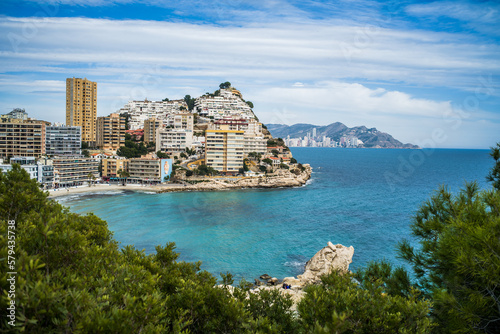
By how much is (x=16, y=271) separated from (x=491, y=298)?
5.16 meters

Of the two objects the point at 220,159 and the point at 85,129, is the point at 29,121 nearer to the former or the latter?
the point at 85,129

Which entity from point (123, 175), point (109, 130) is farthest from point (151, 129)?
point (123, 175)

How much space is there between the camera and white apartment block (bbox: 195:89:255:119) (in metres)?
69.8

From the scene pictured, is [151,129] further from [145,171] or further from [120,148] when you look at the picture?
[145,171]

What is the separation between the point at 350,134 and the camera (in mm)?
180875

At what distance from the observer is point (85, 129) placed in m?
54.9

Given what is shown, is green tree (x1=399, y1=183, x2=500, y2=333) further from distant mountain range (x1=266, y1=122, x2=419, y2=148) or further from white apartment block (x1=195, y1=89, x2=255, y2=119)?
distant mountain range (x1=266, y1=122, x2=419, y2=148)

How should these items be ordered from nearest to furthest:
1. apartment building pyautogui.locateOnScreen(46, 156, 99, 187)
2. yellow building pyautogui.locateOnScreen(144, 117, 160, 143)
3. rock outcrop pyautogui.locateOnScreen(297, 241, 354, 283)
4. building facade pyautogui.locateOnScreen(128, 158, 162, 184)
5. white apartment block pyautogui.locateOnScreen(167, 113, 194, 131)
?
rock outcrop pyautogui.locateOnScreen(297, 241, 354, 283) → apartment building pyautogui.locateOnScreen(46, 156, 99, 187) → building facade pyautogui.locateOnScreen(128, 158, 162, 184) → yellow building pyautogui.locateOnScreen(144, 117, 160, 143) → white apartment block pyautogui.locateOnScreen(167, 113, 194, 131)

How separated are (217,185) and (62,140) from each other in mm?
24514

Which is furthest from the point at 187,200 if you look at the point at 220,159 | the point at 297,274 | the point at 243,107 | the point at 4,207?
the point at 243,107

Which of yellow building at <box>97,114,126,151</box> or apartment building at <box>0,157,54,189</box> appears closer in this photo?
apartment building at <box>0,157,54,189</box>

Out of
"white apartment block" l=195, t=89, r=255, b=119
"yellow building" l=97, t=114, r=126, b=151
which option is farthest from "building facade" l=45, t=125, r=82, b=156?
"white apartment block" l=195, t=89, r=255, b=119

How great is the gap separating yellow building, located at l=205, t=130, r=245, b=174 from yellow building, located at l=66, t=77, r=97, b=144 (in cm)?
2243

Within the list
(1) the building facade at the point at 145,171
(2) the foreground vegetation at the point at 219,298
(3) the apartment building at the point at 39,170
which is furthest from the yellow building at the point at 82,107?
(2) the foreground vegetation at the point at 219,298
